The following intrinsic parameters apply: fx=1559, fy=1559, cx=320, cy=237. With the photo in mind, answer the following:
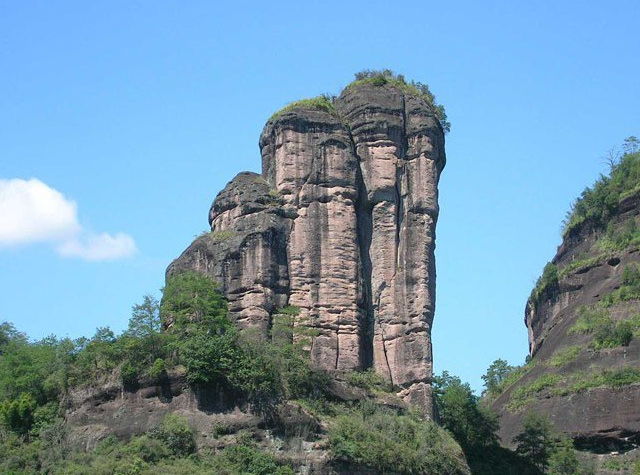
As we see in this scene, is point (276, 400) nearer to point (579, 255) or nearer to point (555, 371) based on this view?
point (555, 371)

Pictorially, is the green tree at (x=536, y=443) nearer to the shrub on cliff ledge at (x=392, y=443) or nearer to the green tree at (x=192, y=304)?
the shrub on cliff ledge at (x=392, y=443)

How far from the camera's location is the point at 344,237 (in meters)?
71.2

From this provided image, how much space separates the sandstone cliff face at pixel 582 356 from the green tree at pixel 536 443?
5.54 metres

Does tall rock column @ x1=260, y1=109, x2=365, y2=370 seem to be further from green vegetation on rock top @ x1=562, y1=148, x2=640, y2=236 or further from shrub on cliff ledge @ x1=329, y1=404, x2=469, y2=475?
green vegetation on rock top @ x1=562, y1=148, x2=640, y2=236

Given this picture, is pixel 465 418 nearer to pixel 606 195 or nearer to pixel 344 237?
pixel 344 237

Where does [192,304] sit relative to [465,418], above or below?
above

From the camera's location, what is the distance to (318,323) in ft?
229

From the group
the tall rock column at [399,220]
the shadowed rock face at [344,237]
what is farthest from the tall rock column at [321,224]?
the tall rock column at [399,220]

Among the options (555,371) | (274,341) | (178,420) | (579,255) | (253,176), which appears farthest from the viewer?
(579,255)

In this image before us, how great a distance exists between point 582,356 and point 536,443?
15.6 meters

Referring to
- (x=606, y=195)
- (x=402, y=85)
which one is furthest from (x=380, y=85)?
(x=606, y=195)

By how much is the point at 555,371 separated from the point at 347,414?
28929 millimetres

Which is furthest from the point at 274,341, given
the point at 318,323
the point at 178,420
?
the point at 178,420

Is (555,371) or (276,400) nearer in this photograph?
(276,400)
